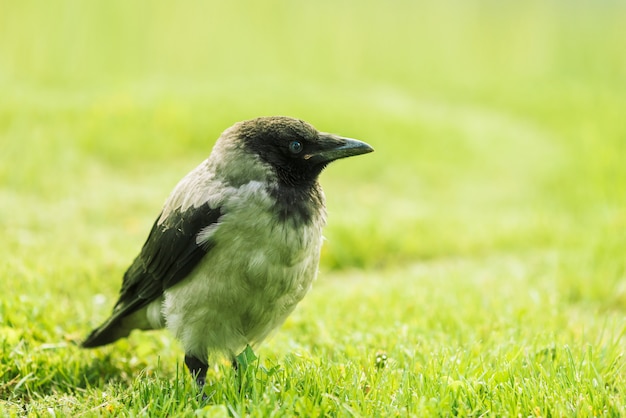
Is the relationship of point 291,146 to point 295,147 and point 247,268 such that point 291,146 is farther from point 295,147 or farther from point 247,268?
point 247,268

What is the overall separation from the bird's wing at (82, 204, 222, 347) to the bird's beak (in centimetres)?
61

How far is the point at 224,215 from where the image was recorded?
3672 mm

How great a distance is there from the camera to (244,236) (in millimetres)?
3623

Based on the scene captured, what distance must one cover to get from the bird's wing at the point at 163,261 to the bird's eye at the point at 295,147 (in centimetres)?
51

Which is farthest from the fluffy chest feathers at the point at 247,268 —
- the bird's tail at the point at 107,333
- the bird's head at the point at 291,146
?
the bird's tail at the point at 107,333

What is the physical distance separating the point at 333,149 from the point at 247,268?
0.81m

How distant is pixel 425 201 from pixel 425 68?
846 centimetres

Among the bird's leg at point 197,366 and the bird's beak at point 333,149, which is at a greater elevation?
the bird's beak at point 333,149

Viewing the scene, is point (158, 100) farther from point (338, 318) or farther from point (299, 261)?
point (299, 261)

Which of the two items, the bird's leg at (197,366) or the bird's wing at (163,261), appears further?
the bird's leg at (197,366)

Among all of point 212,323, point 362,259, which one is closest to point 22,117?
point 362,259

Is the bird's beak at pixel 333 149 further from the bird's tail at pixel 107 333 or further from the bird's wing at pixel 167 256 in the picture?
the bird's tail at pixel 107 333

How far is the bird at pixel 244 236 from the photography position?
363 centimetres

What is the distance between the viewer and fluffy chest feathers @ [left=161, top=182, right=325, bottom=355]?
3.62 m
